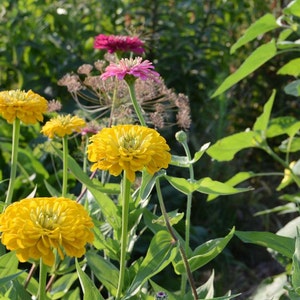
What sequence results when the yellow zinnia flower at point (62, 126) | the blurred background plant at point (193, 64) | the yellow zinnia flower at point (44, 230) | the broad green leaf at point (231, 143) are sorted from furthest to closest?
the blurred background plant at point (193, 64) < the broad green leaf at point (231, 143) < the yellow zinnia flower at point (62, 126) < the yellow zinnia flower at point (44, 230)

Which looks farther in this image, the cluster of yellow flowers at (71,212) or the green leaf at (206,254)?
the green leaf at (206,254)

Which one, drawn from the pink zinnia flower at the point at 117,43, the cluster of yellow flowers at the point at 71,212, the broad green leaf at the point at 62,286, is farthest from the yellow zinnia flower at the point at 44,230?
the pink zinnia flower at the point at 117,43

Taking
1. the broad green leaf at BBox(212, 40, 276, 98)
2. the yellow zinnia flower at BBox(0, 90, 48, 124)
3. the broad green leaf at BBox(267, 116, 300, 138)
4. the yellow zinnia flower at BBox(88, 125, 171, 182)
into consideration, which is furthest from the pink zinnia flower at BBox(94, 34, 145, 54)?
the yellow zinnia flower at BBox(88, 125, 171, 182)

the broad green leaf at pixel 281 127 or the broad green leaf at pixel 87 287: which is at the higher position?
the broad green leaf at pixel 87 287

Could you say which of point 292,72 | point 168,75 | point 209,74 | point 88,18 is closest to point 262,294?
point 292,72

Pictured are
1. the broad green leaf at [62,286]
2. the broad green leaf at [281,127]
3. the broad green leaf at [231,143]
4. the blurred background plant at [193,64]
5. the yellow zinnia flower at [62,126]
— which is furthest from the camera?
the blurred background plant at [193,64]

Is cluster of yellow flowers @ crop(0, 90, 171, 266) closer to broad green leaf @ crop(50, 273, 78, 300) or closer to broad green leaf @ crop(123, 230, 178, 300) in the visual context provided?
broad green leaf @ crop(123, 230, 178, 300)

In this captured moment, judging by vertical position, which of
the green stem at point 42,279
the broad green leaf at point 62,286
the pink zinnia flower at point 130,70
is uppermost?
the pink zinnia flower at point 130,70

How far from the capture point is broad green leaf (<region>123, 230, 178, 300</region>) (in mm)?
1099

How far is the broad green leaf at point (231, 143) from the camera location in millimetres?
1624

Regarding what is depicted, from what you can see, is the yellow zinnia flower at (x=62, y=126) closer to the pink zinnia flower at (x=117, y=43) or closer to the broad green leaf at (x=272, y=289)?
the pink zinnia flower at (x=117, y=43)

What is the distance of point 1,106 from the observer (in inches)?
47.3

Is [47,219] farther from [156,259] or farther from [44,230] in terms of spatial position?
[156,259]

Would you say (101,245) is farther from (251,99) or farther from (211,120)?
(251,99)
